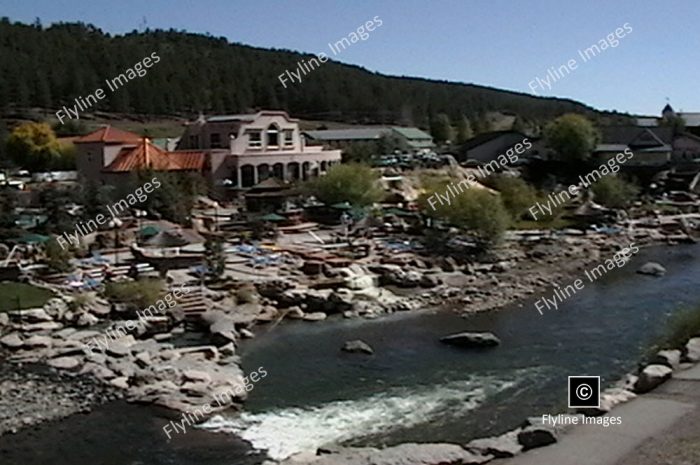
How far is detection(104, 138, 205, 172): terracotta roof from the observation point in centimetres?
4212

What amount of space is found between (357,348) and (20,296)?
10.3 m

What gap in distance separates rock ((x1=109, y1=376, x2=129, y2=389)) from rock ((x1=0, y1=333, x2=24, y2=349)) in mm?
3961

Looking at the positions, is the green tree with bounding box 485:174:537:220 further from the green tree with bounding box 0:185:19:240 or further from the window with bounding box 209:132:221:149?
the green tree with bounding box 0:185:19:240

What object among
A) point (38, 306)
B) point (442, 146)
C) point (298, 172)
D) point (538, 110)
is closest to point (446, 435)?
point (38, 306)

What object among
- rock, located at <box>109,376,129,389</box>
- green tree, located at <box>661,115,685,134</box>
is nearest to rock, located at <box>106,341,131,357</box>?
rock, located at <box>109,376,129,389</box>

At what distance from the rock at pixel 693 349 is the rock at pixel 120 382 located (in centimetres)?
1080

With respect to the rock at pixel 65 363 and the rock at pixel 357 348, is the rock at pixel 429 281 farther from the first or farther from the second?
the rock at pixel 65 363

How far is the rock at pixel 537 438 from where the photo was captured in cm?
1128

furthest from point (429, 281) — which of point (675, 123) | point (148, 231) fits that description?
point (675, 123)

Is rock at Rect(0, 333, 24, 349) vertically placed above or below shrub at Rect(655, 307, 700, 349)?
below

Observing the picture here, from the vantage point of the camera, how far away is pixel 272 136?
4816 centimetres

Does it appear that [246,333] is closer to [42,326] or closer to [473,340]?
[42,326]

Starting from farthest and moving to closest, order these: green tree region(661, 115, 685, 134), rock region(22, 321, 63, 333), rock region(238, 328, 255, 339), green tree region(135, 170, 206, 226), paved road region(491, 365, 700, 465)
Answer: green tree region(661, 115, 685, 134)
green tree region(135, 170, 206, 226)
rock region(238, 328, 255, 339)
rock region(22, 321, 63, 333)
paved road region(491, 365, 700, 465)

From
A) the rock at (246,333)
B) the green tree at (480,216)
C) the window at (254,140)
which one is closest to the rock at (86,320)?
the rock at (246,333)
